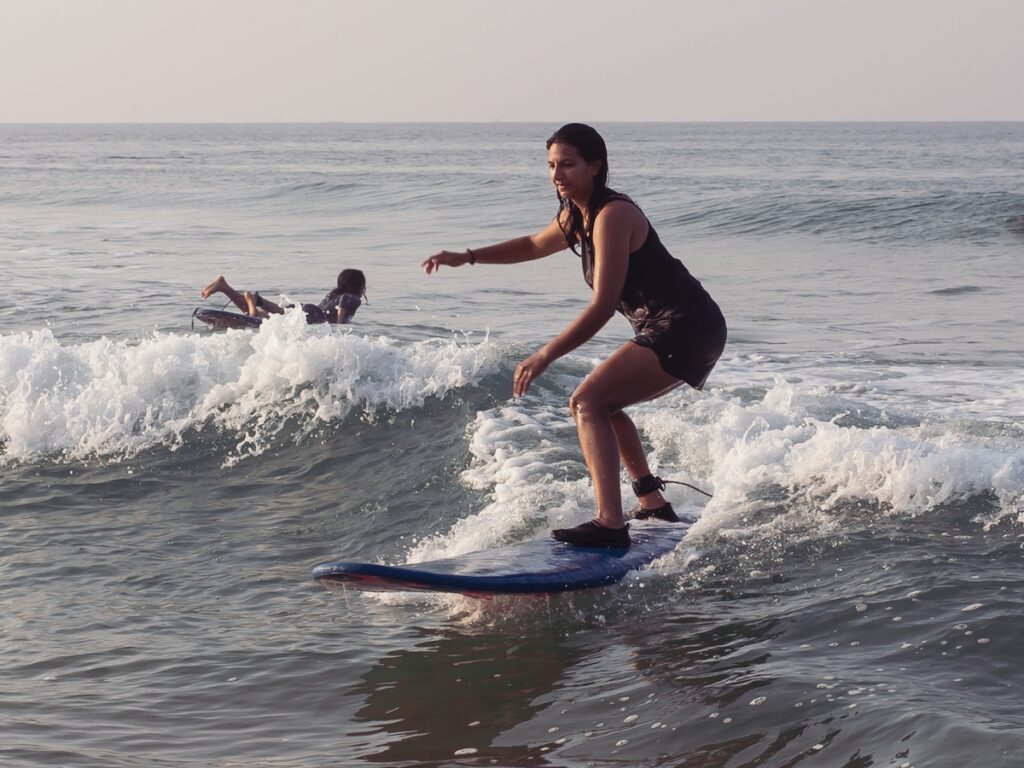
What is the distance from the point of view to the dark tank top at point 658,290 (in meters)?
5.29

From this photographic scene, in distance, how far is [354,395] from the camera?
10055mm

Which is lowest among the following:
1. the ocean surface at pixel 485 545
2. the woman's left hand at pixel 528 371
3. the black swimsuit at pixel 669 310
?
the ocean surface at pixel 485 545

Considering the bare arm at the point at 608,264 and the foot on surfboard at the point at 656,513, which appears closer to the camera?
the bare arm at the point at 608,264

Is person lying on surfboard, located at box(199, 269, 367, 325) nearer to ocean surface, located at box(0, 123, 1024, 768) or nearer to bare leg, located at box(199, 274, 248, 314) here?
bare leg, located at box(199, 274, 248, 314)

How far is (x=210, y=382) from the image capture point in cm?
1035

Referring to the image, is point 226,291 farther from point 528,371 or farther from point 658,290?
point 528,371

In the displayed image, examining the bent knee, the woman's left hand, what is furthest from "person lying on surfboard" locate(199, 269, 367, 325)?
the woman's left hand

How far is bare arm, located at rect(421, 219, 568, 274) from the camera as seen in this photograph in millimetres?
5504

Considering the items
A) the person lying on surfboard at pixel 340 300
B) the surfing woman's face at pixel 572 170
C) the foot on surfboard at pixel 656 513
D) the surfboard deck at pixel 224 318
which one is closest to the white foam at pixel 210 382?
the person lying on surfboard at pixel 340 300

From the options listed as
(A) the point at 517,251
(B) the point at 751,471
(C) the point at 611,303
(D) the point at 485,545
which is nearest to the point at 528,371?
(C) the point at 611,303

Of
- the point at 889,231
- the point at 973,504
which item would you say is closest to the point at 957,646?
the point at 973,504

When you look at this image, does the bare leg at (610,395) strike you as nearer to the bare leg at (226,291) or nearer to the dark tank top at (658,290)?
Answer: the dark tank top at (658,290)

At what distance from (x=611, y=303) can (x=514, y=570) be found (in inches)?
49.4

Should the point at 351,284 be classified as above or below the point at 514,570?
above
